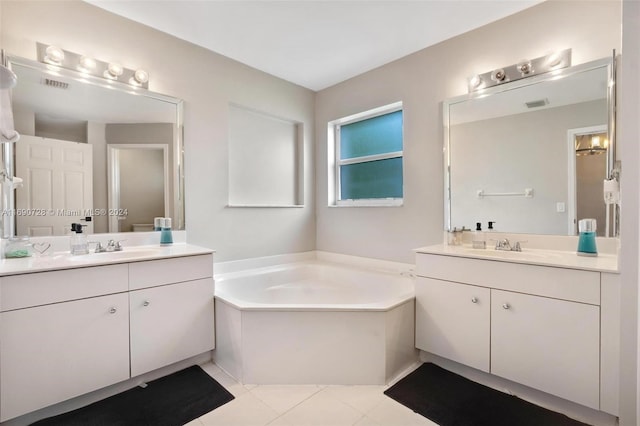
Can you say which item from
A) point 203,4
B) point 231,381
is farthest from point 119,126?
point 231,381

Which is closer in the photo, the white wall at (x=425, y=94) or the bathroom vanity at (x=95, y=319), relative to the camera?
the bathroom vanity at (x=95, y=319)

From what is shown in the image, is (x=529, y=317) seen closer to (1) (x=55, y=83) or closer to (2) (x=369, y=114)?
(2) (x=369, y=114)

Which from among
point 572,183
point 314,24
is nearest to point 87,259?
point 314,24

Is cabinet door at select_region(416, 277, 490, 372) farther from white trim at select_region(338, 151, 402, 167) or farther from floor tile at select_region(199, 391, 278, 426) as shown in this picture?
white trim at select_region(338, 151, 402, 167)

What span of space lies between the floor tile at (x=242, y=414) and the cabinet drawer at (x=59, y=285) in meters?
0.85

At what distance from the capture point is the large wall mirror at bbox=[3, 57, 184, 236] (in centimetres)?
179

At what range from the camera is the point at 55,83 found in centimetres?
188

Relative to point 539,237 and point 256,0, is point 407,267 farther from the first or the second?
point 256,0

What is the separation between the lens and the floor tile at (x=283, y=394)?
1.62m

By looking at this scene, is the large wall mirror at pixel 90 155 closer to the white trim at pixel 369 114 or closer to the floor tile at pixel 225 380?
the floor tile at pixel 225 380

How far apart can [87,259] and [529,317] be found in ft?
8.08

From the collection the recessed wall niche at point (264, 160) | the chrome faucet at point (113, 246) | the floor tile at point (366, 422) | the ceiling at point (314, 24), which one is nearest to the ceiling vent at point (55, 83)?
the ceiling at point (314, 24)

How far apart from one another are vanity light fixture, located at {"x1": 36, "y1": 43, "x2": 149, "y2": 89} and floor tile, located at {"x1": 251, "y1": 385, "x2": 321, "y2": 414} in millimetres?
2269

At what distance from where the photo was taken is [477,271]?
1.80 meters
